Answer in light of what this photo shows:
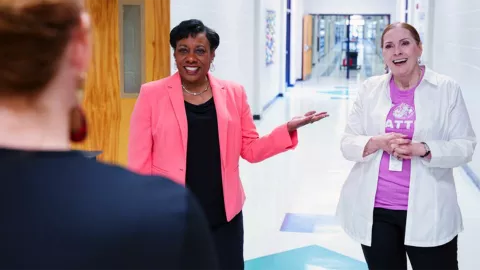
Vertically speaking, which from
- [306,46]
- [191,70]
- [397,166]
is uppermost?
[191,70]

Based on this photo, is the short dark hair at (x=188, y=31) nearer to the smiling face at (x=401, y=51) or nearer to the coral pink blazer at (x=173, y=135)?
the coral pink blazer at (x=173, y=135)

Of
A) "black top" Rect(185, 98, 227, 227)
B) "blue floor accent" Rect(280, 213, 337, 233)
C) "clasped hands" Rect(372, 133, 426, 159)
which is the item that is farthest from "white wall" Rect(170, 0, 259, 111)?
"clasped hands" Rect(372, 133, 426, 159)

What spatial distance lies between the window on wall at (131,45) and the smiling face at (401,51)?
274cm

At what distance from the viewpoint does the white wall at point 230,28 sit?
19.9 ft

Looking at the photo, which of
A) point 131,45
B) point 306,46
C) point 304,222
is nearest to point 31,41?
point 131,45

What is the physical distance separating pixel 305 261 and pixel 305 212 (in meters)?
1.21

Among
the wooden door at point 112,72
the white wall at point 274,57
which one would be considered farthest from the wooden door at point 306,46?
the wooden door at point 112,72

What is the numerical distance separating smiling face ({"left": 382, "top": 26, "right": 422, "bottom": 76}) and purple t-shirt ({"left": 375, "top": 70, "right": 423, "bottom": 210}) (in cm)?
10

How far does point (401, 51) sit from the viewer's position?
2.77 metres

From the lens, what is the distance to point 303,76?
64.8 feet

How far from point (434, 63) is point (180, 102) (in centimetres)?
909

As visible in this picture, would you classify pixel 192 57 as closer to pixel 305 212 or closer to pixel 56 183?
pixel 56 183

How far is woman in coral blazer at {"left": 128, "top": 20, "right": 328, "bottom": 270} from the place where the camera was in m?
2.73

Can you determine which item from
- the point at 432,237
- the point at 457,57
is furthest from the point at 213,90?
the point at 457,57
